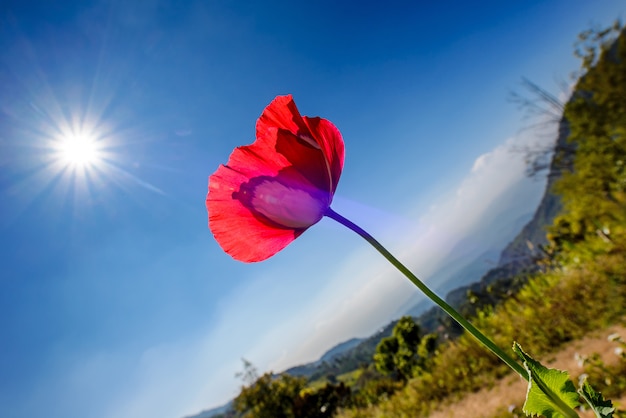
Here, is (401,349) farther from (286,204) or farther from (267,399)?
(286,204)

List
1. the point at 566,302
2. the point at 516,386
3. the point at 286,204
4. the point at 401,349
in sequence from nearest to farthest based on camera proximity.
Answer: the point at 286,204 → the point at 516,386 → the point at 566,302 → the point at 401,349

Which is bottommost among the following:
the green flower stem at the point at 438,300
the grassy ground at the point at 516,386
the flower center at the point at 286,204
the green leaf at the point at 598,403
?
the grassy ground at the point at 516,386

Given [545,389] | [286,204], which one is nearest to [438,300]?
[545,389]

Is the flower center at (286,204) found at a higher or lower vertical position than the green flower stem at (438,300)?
higher

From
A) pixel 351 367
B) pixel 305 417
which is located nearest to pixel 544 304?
pixel 305 417

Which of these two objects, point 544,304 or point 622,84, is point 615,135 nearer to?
point 622,84

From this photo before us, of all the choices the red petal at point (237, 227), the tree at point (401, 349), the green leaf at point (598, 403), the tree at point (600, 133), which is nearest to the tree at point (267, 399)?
the tree at point (401, 349)

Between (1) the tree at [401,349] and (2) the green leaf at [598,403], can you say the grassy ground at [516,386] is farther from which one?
(1) the tree at [401,349]
